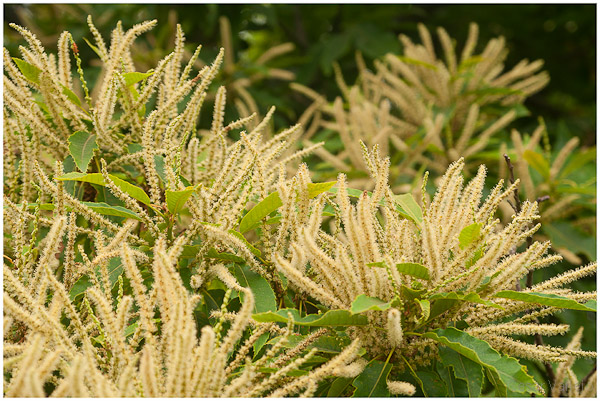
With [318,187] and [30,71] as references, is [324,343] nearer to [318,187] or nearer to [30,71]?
[318,187]

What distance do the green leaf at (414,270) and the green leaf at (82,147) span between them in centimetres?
84

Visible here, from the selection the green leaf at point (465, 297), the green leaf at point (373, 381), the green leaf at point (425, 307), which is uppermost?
the green leaf at point (465, 297)

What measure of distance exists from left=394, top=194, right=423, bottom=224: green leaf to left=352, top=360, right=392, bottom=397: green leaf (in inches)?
14.7

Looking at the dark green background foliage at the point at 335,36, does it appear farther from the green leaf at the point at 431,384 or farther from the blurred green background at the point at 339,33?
the green leaf at the point at 431,384

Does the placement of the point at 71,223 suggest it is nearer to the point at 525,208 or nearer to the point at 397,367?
the point at 397,367

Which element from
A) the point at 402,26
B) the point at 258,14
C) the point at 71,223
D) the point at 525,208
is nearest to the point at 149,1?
the point at 258,14

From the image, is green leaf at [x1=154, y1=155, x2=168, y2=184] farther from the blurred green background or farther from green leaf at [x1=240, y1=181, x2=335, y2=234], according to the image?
the blurred green background

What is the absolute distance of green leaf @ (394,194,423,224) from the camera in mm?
1499

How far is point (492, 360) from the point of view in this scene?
1.24 metres

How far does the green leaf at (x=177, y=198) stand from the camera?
1376 mm

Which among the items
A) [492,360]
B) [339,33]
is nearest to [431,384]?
[492,360]

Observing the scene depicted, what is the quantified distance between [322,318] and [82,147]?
0.85 metres


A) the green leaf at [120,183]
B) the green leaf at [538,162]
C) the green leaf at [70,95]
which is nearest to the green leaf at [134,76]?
the green leaf at [70,95]

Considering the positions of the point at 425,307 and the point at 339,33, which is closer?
the point at 425,307
